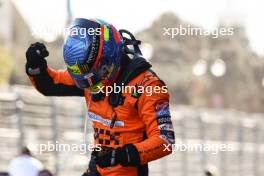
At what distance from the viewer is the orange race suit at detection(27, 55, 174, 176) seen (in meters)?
6.71

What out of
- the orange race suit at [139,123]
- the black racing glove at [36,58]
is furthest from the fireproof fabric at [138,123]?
the black racing glove at [36,58]

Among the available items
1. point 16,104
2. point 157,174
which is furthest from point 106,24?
point 157,174

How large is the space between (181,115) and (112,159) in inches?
582

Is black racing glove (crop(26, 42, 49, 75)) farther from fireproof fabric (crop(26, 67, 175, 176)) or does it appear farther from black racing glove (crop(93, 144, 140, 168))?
black racing glove (crop(93, 144, 140, 168))

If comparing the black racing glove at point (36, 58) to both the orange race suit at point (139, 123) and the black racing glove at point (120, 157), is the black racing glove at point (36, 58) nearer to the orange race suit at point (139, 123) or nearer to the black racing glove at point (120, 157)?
the orange race suit at point (139, 123)

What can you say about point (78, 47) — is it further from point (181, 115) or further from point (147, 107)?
point (181, 115)

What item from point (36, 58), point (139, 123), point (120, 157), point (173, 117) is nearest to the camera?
point (120, 157)

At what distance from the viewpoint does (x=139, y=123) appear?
22.6 ft

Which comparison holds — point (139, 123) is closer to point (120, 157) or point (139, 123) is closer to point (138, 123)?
point (138, 123)

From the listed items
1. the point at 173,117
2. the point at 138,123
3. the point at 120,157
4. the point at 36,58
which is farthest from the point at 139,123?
the point at 173,117

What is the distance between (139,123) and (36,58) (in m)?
0.98

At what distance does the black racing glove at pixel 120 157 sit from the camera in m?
6.52

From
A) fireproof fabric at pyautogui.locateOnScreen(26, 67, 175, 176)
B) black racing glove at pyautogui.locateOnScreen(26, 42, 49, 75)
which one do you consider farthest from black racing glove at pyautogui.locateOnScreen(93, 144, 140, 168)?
black racing glove at pyautogui.locateOnScreen(26, 42, 49, 75)

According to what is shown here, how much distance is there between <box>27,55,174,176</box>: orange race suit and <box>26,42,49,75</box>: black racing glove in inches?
18.3
